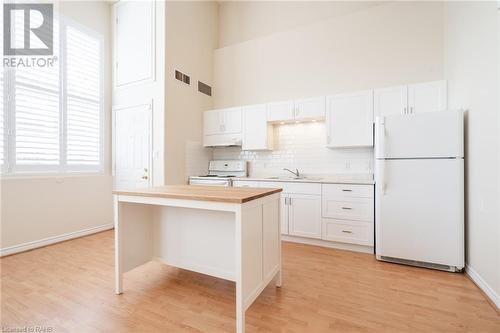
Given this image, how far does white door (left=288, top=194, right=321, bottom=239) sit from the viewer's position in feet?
10.2

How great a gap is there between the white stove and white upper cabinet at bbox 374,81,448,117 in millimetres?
2245

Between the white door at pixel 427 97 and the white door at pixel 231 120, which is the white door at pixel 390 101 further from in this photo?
the white door at pixel 231 120

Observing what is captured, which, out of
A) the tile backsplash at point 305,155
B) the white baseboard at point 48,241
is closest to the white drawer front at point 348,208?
the tile backsplash at point 305,155

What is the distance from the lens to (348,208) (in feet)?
9.62

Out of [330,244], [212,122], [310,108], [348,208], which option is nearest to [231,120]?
[212,122]

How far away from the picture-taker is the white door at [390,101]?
2924 millimetres

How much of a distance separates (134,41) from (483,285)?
5.32 meters

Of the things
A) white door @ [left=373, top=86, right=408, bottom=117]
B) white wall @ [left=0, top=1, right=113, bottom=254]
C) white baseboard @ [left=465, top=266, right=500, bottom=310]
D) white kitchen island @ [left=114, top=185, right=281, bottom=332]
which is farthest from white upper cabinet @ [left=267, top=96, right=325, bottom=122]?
white wall @ [left=0, top=1, right=113, bottom=254]

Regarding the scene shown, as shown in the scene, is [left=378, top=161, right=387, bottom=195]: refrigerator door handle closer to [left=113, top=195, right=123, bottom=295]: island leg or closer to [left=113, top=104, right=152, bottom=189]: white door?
[left=113, top=195, right=123, bottom=295]: island leg

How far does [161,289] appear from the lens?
2023mm

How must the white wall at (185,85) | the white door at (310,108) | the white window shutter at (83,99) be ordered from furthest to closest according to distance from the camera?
the white wall at (185,85) → the white window shutter at (83,99) → the white door at (310,108)

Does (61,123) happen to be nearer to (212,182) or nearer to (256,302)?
(212,182)

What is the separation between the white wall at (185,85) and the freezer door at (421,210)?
2864mm

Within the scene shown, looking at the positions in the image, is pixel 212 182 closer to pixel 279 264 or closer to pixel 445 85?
pixel 279 264
